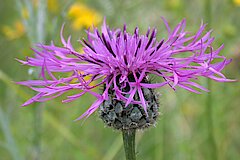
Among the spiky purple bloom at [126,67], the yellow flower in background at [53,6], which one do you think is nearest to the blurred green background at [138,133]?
the yellow flower in background at [53,6]

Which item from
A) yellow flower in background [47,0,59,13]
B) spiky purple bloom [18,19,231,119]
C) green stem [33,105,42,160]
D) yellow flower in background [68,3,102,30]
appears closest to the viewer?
spiky purple bloom [18,19,231,119]

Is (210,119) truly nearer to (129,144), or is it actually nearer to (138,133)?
(138,133)

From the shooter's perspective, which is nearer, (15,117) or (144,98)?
(144,98)

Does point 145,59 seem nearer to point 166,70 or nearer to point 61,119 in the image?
point 166,70

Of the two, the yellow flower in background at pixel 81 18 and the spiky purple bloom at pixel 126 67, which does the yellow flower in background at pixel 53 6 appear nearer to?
the yellow flower in background at pixel 81 18

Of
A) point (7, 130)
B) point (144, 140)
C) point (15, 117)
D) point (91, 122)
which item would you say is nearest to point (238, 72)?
point (144, 140)

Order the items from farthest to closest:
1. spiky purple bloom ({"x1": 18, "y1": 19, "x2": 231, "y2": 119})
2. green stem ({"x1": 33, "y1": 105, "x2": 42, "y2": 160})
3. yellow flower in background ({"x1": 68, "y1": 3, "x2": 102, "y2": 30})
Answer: yellow flower in background ({"x1": 68, "y1": 3, "x2": 102, "y2": 30}) < green stem ({"x1": 33, "y1": 105, "x2": 42, "y2": 160}) < spiky purple bloom ({"x1": 18, "y1": 19, "x2": 231, "y2": 119})

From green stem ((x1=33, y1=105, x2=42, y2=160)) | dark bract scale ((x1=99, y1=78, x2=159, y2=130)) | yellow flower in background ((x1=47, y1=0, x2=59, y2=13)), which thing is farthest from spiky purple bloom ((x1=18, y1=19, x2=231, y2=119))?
yellow flower in background ((x1=47, y1=0, x2=59, y2=13))

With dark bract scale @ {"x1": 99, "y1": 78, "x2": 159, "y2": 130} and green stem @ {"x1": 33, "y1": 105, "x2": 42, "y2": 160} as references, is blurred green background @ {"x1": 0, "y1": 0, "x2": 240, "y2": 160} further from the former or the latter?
dark bract scale @ {"x1": 99, "y1": 78, "x2": 159, "y2": 130}
